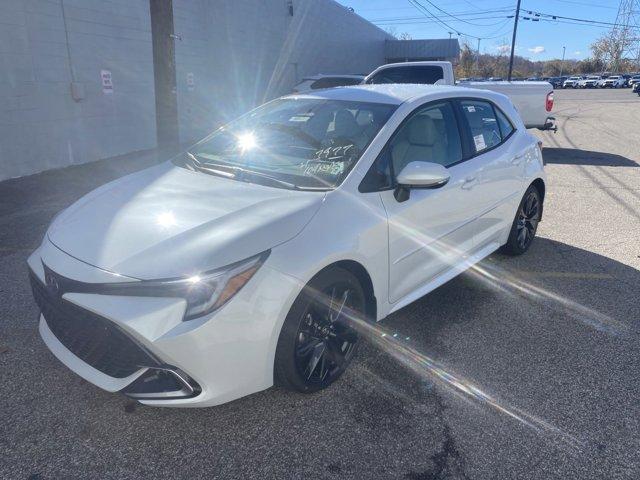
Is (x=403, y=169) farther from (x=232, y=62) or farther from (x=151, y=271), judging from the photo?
(x=232, y=62)

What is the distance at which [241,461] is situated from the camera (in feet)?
7.78

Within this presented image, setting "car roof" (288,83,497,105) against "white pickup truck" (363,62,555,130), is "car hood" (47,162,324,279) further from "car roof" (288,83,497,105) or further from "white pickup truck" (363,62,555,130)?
"white pickup truck" (363,62,555,130)

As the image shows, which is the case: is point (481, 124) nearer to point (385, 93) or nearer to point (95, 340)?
point (385, 93)

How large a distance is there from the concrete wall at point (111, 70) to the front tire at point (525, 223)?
7.71 meters

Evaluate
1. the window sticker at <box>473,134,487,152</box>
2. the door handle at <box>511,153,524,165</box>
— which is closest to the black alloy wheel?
the door handle at <box>511,153,524,165</box>

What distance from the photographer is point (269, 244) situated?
2406 mm

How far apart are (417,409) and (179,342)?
54.6 inches

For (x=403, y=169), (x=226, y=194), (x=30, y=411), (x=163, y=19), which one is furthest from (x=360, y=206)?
(x=163, y=19)

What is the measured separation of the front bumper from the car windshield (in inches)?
35.2

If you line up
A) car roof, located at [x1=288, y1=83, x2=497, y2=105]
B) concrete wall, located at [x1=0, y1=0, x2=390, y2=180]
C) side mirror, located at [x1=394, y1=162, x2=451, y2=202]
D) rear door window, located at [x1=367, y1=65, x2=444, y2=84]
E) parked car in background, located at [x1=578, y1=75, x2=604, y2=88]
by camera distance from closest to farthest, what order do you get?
side mirror, located at [x1=394, y1=162, x2=451, y2=202], car roof, located at [x1=288, y1=83, x2=497, y2=105], concrete wall, located at [x1=0, y1=0, x2=390, y2=180], rear door window, located at [x1=367, y1=65, x2=444, y2=84], parked car in background, located at [x1=578, y1=75, x2=604, y2=88]

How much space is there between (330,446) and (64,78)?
887 centimetres

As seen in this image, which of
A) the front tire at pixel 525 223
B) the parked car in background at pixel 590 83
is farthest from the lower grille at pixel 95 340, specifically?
the parked car in background at pixel 590 83

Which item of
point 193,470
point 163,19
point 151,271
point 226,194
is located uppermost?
point 163,19

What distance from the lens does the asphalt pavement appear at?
7.74 ft
